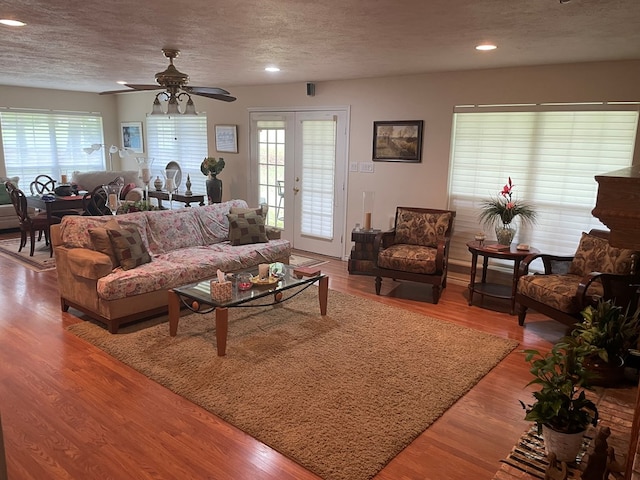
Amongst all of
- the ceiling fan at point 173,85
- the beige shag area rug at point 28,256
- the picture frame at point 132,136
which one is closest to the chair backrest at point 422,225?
the ceiling fan at point 173,85

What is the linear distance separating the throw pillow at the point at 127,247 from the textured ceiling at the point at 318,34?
1.52m

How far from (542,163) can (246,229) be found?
3.09m

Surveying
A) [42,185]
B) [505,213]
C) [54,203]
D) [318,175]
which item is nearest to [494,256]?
[505,213]

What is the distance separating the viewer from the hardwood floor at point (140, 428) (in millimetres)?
2270

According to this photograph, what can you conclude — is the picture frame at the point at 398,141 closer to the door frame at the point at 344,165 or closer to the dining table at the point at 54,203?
the door frame at the point at 344,165

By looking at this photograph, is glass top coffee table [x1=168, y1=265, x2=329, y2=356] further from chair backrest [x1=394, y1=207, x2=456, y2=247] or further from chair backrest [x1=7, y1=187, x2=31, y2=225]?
chair backrest [x1=7, y1=187, x2=31, y2=225]

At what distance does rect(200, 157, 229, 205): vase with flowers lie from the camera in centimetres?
682

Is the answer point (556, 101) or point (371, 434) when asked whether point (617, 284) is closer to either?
point (556, 101)

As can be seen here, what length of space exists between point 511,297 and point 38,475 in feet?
12.7

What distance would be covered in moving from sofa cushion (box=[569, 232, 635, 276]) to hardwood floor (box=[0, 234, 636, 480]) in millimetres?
807

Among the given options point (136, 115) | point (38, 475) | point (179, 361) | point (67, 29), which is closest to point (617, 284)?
point (179, 361)

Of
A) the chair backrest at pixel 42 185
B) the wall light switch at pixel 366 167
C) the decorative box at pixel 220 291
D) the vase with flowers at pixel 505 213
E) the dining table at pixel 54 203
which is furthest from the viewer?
the chair backrest at pixel 42 185

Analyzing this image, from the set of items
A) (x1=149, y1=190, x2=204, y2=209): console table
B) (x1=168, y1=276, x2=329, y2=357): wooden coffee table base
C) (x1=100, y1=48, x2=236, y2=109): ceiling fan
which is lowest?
(x1=168, y1=276, x2=329, y2=357): wooden coffee table base

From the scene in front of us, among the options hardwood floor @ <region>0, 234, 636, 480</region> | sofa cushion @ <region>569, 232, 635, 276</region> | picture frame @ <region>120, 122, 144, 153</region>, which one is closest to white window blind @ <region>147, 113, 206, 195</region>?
picture frame @ <region>120, 122, 144, 153</region>
